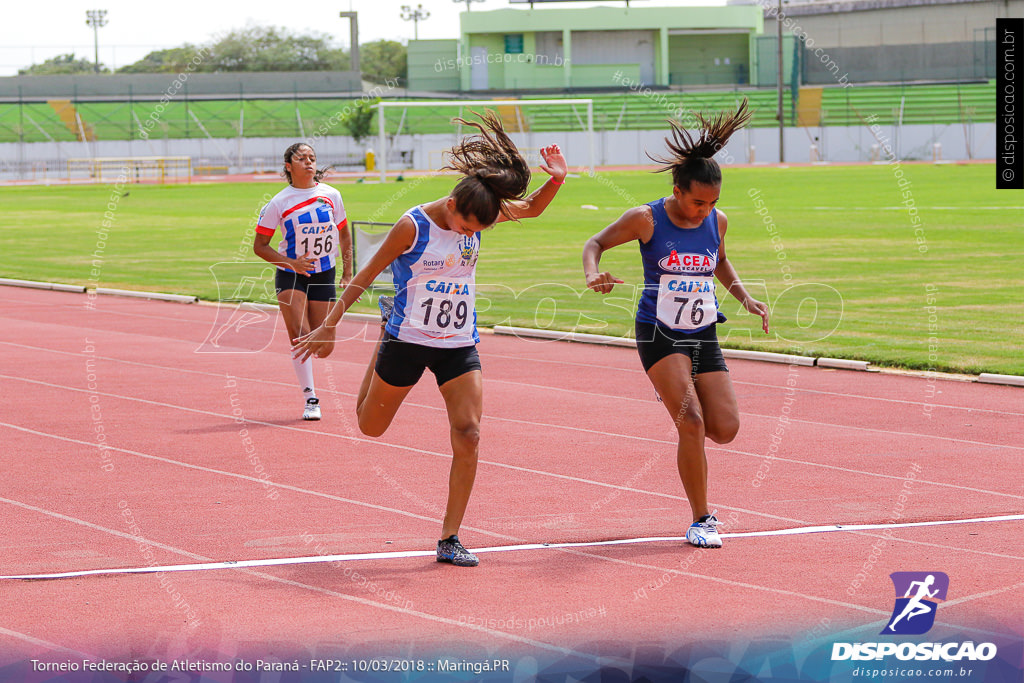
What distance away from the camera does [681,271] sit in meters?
6.85

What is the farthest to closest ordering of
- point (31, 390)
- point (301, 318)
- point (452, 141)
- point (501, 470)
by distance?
1. point (452, 141)
2. point (31, 390)
3. point (301, 318)
4. point (501, 470)

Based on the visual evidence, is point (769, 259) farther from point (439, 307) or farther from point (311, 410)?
point (439, 307)

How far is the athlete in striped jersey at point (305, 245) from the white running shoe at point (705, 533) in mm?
4570

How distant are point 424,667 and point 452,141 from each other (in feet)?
213

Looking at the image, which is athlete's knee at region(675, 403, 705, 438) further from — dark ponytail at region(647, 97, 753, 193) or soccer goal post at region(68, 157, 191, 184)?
soccer goal post at region(68, 157, 191, 184)

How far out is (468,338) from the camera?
6469mm

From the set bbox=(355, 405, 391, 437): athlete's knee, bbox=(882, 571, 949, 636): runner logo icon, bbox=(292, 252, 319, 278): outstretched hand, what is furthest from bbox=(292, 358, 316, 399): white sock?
bbox=(882, 571, 949, 636): runner logo icon

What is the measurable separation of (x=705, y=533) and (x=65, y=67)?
364ft

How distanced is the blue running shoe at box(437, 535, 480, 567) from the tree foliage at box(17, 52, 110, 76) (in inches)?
4126

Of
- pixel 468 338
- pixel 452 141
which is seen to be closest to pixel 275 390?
pixel 468 338

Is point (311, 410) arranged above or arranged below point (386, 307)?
below

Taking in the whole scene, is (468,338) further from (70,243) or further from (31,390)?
(70,243)

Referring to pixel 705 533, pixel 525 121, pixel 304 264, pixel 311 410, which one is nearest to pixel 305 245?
pixel 304 264

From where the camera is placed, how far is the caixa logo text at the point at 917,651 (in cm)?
495
